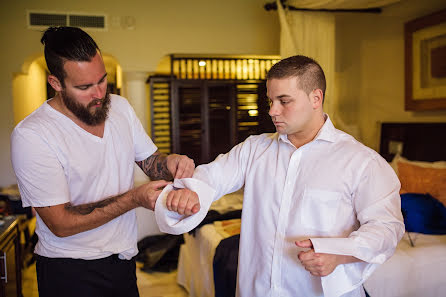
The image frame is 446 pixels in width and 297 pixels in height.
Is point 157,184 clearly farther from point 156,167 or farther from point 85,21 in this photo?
point 85,21

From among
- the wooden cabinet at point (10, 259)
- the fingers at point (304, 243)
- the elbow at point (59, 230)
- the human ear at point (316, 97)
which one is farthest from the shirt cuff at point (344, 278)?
the wooden cabinet at point (10, 259)

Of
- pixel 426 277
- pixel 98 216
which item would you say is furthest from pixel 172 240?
pixel 98 216

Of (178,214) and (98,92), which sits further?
(98,92)

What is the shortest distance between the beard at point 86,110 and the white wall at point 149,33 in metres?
3.20

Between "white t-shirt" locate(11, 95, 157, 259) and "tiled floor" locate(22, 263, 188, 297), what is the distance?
6.39ft

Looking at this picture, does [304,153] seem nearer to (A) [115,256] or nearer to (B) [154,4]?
(A) [115,256]

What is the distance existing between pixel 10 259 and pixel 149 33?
2.95m

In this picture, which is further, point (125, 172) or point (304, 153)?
point (125, 172)

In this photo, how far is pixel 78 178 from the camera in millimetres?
1418

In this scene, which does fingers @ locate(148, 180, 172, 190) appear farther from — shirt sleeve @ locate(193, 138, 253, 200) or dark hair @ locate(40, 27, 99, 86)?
dark hair @ locate(40, 27, 99, 86)

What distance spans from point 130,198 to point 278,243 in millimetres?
546

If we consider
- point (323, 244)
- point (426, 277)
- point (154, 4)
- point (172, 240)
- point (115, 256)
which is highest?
point (154, 4)

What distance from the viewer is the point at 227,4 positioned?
15.6 feet

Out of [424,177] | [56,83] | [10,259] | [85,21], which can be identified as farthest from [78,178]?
[85,21]
